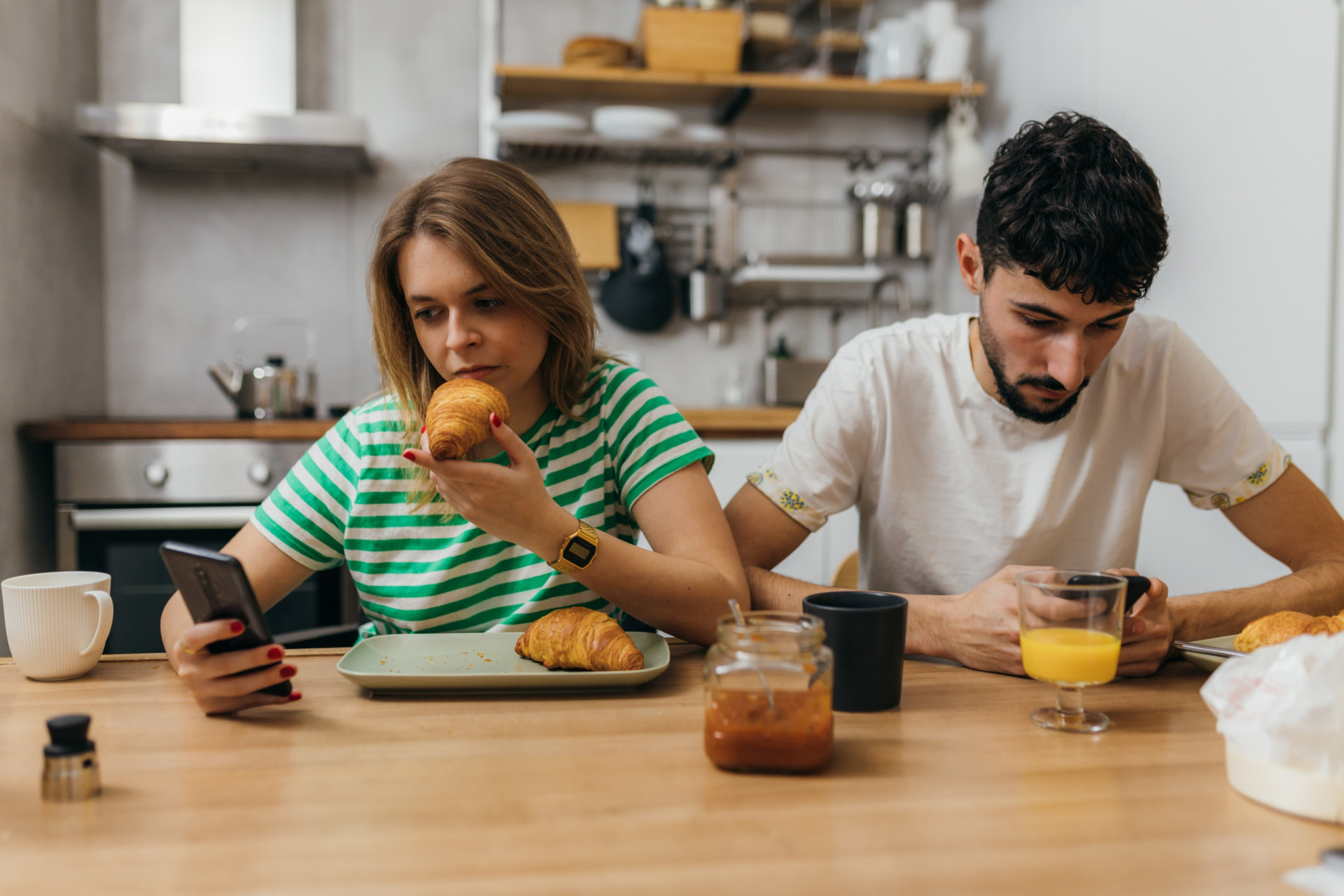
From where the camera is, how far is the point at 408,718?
2.96 ft

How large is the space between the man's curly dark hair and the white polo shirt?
274mm

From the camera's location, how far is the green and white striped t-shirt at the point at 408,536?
1.27 meters

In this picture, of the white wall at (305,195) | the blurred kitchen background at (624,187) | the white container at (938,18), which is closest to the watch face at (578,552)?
the blurred kitchen background at (624,187)

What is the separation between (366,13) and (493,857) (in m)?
3.24

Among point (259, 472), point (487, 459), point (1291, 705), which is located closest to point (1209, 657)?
point (1291, 705)

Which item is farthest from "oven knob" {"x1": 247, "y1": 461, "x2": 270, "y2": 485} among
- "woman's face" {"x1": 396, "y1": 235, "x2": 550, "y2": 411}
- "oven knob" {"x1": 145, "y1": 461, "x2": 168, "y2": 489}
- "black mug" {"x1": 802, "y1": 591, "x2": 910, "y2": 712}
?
"black mug" {"x1": 802, "y1": 591, "x2": 910, "y2": 712}

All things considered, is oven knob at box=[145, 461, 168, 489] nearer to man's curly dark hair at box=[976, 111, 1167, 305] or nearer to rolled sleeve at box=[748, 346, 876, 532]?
rolled sleeve at box=[748, 346, 876, 532]

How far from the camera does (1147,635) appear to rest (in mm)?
1061

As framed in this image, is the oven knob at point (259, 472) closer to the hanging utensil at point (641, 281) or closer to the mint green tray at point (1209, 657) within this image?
the hanging utensil at point (641, 281)

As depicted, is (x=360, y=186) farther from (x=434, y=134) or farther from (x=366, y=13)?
(x=366, y=13)

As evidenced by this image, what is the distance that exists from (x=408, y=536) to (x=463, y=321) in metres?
0.30

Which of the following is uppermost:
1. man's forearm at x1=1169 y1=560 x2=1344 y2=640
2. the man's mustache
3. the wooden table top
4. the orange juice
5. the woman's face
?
the woman's face

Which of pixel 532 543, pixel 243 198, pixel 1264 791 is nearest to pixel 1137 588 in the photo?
pixel 1264 791

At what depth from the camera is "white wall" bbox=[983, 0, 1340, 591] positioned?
2.55 meters
